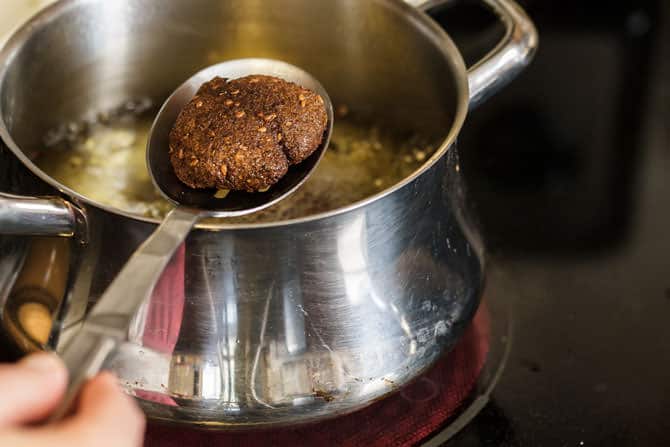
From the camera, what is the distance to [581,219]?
816 millimetres

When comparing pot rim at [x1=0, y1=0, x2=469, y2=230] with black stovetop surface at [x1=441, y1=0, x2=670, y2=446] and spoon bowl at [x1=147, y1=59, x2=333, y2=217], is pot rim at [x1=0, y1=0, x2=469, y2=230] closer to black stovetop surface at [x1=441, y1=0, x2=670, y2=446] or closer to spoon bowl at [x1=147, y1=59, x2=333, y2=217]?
spoon bowl at [x1=147, y1=59, x2=333, y2=217]

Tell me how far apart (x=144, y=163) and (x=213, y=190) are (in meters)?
0.22

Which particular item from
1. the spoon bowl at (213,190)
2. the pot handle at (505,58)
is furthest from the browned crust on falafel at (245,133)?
the pot handle at (505,58)

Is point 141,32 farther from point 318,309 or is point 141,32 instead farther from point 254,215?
point 318,309

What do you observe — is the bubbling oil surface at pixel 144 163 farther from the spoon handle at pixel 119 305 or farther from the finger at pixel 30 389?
the finger at pixel 30 389

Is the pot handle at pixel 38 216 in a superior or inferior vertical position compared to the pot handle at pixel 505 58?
superior

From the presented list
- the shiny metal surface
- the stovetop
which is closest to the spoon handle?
the shiny metal surface

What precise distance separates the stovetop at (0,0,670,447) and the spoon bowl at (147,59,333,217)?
0.59 ft

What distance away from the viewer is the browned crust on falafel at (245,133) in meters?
0.60

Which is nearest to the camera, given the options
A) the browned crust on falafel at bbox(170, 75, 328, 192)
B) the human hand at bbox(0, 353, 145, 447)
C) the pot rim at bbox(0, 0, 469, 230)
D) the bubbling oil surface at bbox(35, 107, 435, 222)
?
the human hand at bbox(0, 353, 145, 447)

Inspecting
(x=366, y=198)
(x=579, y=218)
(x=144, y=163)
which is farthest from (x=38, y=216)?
(x=579, y=218)

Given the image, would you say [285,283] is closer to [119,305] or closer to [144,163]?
[119,305]

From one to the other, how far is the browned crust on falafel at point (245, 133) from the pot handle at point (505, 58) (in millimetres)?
115

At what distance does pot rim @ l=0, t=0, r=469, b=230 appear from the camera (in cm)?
48
